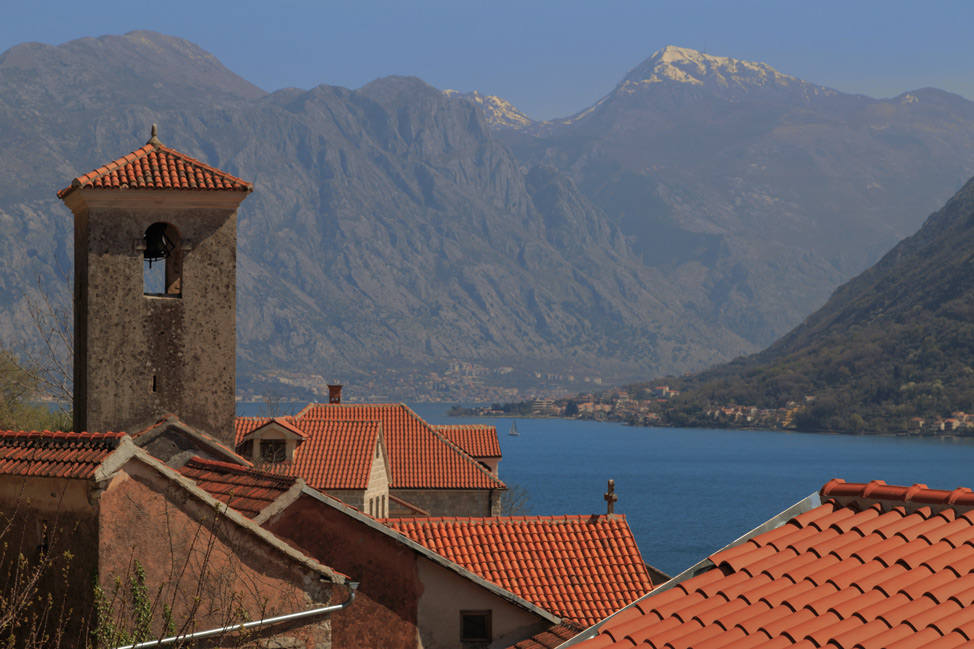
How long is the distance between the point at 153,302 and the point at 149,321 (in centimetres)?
29

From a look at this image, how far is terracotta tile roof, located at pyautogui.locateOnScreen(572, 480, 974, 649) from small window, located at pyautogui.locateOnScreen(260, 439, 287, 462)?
28862 mm

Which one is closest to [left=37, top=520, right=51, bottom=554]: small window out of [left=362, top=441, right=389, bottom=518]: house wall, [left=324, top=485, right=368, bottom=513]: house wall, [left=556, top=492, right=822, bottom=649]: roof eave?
[left=556, top=492, right=822, bottom=649]: roof eave

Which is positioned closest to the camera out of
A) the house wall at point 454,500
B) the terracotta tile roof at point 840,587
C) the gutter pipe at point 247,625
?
the terracotta tile roof at point 840,587

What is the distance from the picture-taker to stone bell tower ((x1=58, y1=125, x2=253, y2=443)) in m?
17.1

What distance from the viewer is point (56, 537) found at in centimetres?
1080

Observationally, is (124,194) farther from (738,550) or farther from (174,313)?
(738,550)

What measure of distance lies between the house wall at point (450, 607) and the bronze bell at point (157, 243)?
5.95m

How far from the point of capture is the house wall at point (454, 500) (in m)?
44.4

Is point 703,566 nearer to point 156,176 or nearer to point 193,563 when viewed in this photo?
point 193,563

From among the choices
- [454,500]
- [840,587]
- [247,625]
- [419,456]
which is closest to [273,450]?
[454,500]

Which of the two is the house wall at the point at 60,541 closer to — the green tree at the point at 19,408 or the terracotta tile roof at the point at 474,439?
the terracotta tile roof at the point at 474,439

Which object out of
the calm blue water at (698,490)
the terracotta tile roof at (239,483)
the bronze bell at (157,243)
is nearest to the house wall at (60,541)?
the terracotta tile roof at (239,483)

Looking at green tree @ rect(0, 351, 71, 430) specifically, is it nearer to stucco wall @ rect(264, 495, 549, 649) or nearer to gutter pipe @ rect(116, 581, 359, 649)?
stucco wall @ rect(264, 495, 549, 649)

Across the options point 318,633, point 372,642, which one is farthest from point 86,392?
point 318,633
